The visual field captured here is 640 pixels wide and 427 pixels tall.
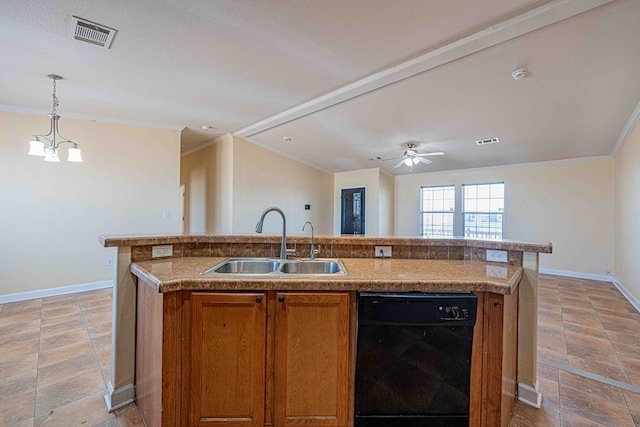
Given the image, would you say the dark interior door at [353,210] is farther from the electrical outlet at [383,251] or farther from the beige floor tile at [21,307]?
the beige floor tile at [21,307]

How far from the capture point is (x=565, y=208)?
5664mm

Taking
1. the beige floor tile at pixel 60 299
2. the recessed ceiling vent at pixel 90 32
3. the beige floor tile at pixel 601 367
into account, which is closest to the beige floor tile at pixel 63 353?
the beige floor tile at pixel 60 299

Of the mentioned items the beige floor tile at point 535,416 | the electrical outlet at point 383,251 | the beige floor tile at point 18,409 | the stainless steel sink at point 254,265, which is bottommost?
the beige floor tile at point 535,416

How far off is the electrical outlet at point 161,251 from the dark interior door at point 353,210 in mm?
6068

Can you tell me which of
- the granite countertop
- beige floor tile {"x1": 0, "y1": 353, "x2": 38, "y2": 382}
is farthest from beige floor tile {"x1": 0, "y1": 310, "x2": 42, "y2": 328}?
the granite countertop

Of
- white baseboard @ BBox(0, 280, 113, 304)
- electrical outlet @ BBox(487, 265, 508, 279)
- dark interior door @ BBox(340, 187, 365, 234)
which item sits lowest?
white baseboard @ BBox(0, 280, 113, 304)

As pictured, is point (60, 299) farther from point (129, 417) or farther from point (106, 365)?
point (129, 417)

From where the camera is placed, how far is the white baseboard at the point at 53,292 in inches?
148

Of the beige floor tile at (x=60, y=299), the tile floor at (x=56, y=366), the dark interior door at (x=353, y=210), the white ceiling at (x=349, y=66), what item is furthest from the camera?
the dark interior door at (x=353, y=210)

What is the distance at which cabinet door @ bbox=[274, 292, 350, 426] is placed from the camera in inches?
57.9

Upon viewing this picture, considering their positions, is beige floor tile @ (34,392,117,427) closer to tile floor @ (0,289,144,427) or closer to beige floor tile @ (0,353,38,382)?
tile floor @ (0,289,144,427)

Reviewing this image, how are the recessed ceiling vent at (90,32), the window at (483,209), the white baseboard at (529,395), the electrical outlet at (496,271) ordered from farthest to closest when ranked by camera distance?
the window at (483,209)
the recessed ceiling vent at (90,32)
the white baseboard at (529,395)
the electrical outlet at (496,271)

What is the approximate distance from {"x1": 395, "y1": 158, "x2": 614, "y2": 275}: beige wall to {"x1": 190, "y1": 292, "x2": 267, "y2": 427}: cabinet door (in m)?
6.67

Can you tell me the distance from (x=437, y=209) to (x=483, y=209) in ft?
3.53
